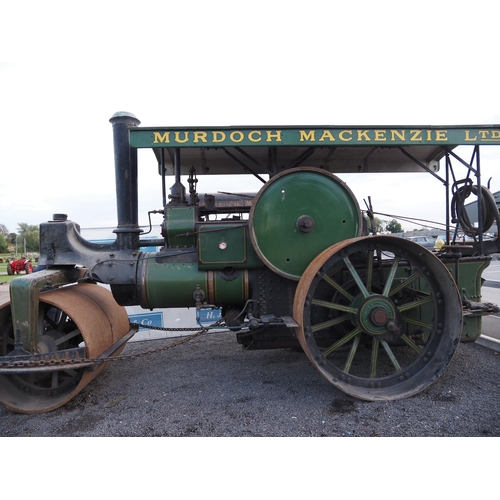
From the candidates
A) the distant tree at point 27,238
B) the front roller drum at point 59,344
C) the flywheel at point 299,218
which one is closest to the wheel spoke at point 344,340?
the flywheel at point 299,218

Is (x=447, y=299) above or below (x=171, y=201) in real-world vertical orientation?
below

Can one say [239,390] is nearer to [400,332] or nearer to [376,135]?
[400,332]

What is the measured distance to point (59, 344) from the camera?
10.8 ft

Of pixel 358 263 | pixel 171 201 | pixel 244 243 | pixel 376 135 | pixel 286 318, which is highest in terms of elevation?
pixel 376 135

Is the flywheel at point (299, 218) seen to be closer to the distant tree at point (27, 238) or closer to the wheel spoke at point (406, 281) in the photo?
the wheel spoke at point (406, 281)

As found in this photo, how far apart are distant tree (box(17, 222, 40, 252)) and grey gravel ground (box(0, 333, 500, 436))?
69.4 meters

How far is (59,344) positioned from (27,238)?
7827 cm

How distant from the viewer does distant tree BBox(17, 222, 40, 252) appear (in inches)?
2637

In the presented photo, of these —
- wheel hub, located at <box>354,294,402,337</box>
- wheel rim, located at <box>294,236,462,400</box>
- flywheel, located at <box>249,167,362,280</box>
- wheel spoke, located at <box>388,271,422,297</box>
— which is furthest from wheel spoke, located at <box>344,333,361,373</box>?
flywheel, located at <box>249,167,362,280</box>

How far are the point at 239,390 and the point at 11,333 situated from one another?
2156 mm

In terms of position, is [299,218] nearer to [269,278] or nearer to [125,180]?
[269,278]

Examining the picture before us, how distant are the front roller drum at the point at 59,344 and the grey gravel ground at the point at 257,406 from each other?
0.42ft

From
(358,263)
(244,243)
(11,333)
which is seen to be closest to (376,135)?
(358,263)

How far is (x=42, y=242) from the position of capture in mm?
3354
